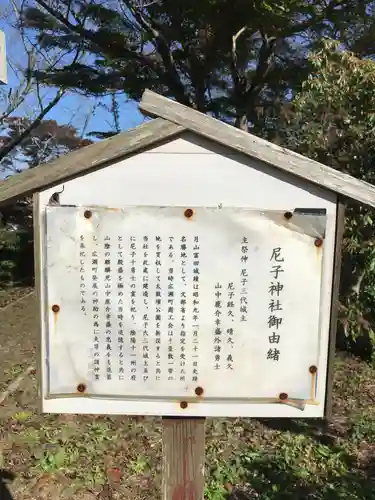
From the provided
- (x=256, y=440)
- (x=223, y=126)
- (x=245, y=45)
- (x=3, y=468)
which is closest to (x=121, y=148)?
(x=223, y=126)

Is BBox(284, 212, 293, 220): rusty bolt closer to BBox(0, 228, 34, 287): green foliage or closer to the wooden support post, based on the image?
the wooden support post

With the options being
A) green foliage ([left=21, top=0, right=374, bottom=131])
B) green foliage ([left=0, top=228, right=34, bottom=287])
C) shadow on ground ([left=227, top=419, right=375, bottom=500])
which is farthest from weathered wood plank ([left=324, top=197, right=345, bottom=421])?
green foliage ([left=0, top=228, right=34, bottom=287])

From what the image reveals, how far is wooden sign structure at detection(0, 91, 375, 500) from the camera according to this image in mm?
1682

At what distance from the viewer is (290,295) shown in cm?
170

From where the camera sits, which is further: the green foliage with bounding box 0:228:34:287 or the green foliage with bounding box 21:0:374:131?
the green foliage with bounding box 0:228:34:287

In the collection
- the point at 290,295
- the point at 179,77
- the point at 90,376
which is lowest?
the point at 90,376

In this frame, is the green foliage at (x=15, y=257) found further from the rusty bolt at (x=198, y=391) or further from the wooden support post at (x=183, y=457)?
the rusty bolt at (x=198, y=391)

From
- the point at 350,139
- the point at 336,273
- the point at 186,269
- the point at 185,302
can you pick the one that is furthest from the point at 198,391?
the point at 350,139

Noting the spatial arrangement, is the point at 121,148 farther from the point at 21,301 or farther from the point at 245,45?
the point at 245,45

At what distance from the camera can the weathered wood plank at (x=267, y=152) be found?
1.63m

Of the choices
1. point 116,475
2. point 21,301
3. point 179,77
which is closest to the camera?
point 116,475

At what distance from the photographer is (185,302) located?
170 centimetres

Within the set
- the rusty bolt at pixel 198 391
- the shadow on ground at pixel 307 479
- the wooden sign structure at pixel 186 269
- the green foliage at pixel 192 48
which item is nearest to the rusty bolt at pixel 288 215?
the wooden sign structure at pixel 186 269

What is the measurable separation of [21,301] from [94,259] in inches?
331
